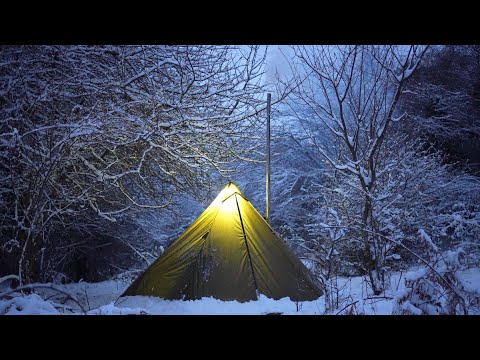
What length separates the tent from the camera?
14.1ft

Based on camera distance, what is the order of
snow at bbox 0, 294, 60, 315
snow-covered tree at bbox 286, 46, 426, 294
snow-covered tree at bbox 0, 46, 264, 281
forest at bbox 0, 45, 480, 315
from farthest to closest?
snow-covered tree at bbox 286, 46, 426, 294
snow-covered tree at bbox 0, 46, 264, 281
forest at bbox 0, 45, 480, 315
snow at bbox 0, 294, 60, 315

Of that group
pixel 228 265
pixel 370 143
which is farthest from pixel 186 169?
pixel 370 143

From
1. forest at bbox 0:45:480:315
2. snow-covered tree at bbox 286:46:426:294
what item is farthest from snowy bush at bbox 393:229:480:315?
snow-covered tree at bbox 286:46:426:294

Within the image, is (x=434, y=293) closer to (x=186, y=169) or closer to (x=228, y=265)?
(x=228, y=265)

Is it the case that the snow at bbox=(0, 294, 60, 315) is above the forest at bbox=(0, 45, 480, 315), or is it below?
below

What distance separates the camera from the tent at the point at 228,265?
4293 millimetres

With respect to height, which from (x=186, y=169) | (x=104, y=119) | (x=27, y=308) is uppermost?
(x=104, y=119)

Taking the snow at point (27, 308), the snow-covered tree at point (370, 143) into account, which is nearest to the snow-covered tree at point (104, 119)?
the snow-covered tree at point (370, 143)

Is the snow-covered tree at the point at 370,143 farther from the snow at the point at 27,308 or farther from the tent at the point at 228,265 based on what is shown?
the snow at the point at 27,308

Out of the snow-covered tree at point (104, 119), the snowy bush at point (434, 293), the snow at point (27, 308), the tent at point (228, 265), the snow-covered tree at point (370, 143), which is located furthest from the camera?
the snow-covered tree at point (370, 143)

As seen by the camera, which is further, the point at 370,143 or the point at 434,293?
the point at 370,143

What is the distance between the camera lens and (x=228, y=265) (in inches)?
174

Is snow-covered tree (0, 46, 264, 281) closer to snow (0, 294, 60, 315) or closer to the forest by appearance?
the forest
